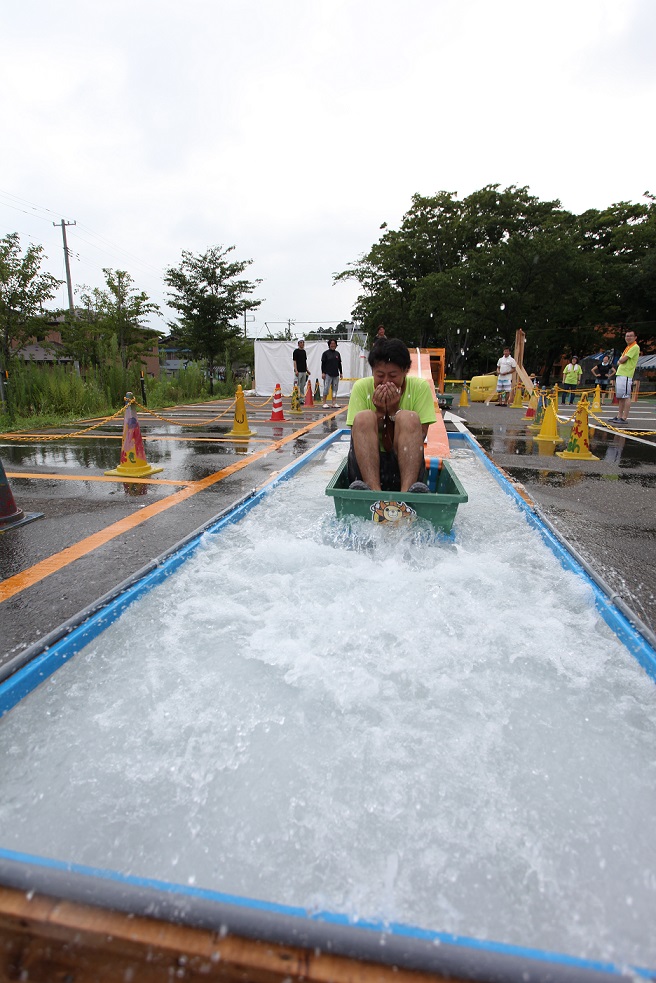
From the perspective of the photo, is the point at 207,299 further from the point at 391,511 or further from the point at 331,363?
the point at 391,511

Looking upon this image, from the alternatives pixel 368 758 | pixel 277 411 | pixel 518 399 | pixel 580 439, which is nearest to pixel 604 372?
pixel 518 399

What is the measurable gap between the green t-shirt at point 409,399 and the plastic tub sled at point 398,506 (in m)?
0.66

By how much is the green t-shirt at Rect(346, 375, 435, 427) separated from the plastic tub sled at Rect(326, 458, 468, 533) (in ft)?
2.17

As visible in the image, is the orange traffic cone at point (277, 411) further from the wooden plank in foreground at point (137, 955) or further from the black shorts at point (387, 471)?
the wooden plank in foreground at point (137, 955)

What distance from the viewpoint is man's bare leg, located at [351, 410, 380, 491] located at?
3219 millimetres

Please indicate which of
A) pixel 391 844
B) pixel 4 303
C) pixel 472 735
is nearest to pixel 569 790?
pixel 472 735

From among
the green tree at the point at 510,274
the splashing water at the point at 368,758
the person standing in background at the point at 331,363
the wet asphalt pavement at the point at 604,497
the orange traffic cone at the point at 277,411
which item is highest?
the green tree at the point at 510,274

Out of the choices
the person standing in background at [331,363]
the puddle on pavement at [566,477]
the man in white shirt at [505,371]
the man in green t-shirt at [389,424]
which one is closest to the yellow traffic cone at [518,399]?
the man in white shirt at [505,371]

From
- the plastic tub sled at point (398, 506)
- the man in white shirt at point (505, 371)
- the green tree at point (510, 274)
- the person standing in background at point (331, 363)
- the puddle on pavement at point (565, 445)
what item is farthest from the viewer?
the green tree at point (510, 274)

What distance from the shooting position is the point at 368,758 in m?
1.52

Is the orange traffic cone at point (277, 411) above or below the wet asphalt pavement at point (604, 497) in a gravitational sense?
above

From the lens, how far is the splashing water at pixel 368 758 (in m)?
1.17

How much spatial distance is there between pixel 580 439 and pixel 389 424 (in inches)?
179

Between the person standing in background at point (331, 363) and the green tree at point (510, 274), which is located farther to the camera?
the green tree at point (510, 274)
